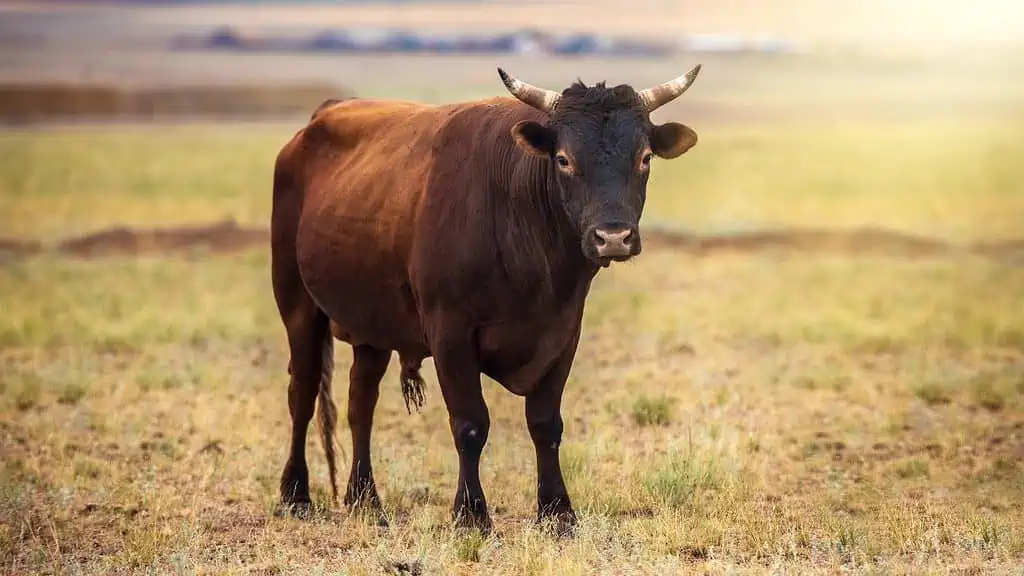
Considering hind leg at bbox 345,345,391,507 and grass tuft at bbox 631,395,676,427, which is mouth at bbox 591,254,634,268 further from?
grass tuft at bbox 631,395,676,427

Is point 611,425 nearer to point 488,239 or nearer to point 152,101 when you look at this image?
point 488,239

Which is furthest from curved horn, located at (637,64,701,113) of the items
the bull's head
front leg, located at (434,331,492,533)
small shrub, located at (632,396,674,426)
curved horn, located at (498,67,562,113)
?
small shrub, located at (632,396,674,426)

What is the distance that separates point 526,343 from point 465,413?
1.77 ft

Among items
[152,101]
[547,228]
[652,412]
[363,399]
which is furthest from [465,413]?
[152,101]

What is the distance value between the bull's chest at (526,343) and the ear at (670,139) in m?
1.04

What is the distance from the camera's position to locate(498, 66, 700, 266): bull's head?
8430mm

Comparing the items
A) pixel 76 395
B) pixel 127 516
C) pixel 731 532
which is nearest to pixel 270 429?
pixel 76 395

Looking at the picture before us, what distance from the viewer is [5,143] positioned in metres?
62.4

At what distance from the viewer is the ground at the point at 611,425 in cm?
881

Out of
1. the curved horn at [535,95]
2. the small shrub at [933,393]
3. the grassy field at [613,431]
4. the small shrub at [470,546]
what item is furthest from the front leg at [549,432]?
the small shrub at [933,393]

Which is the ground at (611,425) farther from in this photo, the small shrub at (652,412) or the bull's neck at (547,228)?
the bull's neck at (547,228)

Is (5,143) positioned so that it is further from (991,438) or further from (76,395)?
(991,438)

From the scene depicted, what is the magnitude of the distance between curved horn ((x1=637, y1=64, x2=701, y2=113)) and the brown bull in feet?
0.04

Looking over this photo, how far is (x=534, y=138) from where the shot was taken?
8.83m
